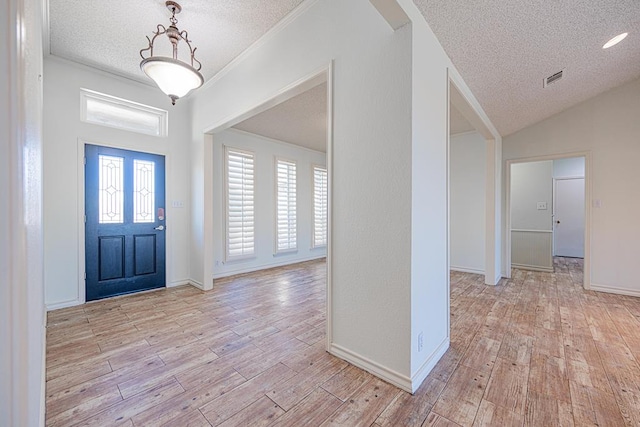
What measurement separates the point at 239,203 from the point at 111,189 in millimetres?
1860

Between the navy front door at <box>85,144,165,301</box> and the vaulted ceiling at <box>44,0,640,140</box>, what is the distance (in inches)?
47.7

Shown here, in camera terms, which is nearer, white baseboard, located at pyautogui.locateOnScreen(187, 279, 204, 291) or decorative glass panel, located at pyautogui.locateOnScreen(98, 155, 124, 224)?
decorative glass panel, located at pyautogui.locateOnScreen(98, 155, 124, 224)

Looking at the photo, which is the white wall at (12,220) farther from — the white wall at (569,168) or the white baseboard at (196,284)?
the white wall at (569,168)

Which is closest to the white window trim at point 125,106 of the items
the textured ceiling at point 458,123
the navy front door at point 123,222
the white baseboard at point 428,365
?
the navy front door at point 123,222

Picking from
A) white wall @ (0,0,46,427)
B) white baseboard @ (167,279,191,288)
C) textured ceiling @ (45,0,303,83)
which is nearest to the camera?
white wall @ (0,0,46,427)

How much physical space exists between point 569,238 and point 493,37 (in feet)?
22.2

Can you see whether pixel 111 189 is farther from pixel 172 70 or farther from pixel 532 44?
pixel 532 44

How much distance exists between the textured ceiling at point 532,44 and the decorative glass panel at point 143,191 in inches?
153

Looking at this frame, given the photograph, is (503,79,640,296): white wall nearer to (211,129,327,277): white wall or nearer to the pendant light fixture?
(211,129,327,277): white wall

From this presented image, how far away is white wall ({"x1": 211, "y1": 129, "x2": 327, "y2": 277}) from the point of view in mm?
4515

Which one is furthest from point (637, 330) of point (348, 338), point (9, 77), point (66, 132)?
point (66, 132)

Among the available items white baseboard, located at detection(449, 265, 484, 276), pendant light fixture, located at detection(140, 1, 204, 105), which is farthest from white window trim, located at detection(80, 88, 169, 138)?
white baseboard, located at detection(449, 265, 484, 276)

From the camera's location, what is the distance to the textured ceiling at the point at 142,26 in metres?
2.28

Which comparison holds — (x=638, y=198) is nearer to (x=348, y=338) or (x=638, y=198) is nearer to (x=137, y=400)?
(x=348, y=338)
